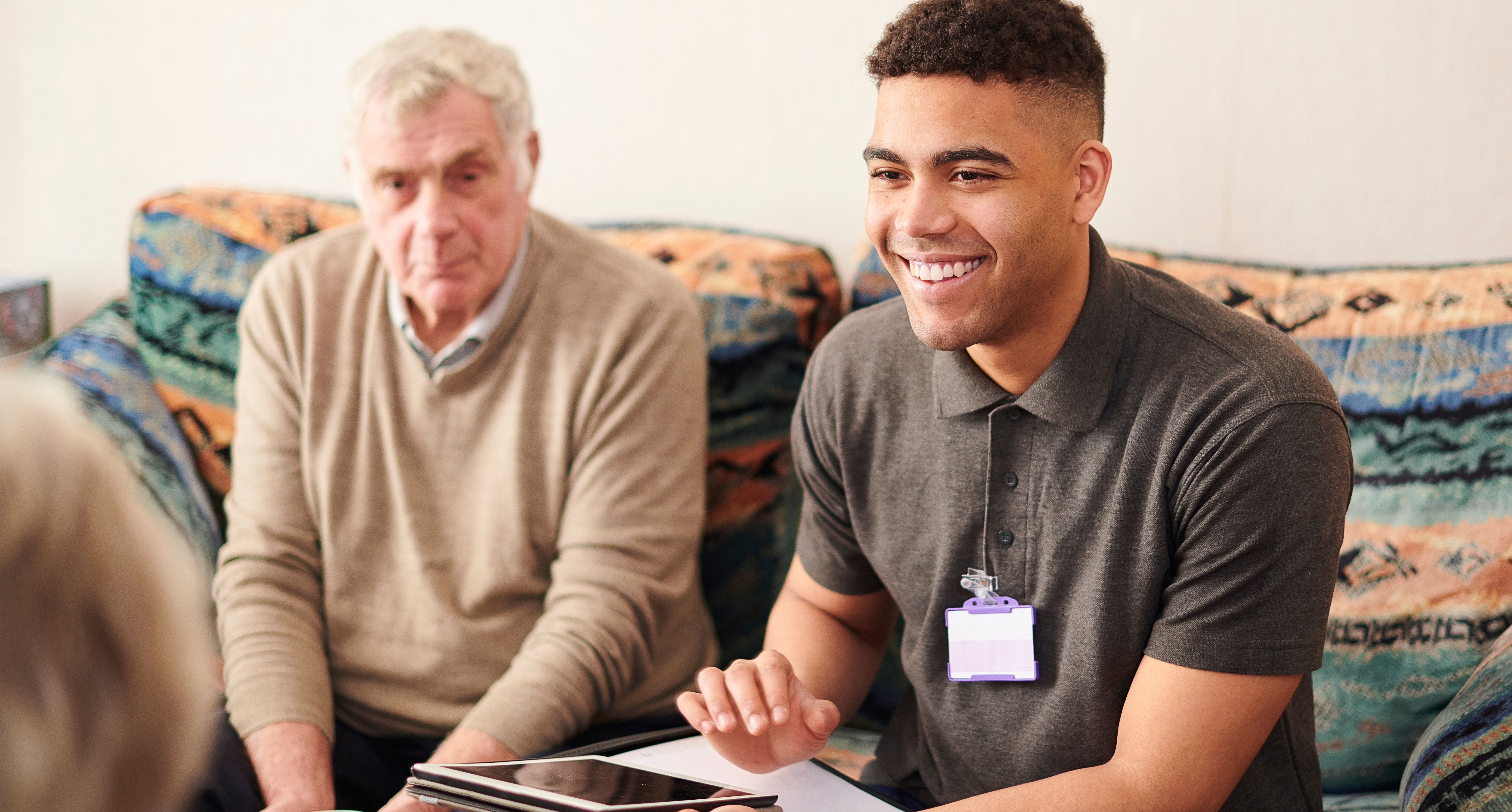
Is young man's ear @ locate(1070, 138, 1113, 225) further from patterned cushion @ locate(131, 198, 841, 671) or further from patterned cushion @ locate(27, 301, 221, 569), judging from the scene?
patterned cushion @ locate(27, 301, 221, 569)

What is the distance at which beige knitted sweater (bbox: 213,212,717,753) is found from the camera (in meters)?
1.52

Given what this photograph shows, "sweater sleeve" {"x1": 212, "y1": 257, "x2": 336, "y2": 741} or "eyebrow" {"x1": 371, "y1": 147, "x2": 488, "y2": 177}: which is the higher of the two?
"eyebrow" {"x1": 371, "y1": 147, "x2": 488, "y2": 177}

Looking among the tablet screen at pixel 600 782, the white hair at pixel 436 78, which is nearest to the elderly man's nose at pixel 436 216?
the white hair at pixel 436 78

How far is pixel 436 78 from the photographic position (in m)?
1.51

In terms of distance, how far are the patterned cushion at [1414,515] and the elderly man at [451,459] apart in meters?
0.96

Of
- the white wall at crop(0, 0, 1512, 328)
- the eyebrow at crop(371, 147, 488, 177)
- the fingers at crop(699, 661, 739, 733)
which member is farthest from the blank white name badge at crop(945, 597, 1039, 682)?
the white wall at crop(0, 0, 1512, 328)

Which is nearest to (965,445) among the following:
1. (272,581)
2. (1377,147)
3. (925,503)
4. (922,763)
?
(925,503)

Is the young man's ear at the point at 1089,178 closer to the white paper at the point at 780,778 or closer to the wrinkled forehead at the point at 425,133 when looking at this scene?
the white paper at the point at 780,778

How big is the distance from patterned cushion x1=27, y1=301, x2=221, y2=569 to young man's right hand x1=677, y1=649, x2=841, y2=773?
1076 mm

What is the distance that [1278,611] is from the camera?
99 cm

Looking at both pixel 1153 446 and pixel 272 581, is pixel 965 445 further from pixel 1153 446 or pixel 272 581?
pixel 272 581

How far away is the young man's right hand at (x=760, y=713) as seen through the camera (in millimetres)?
1084

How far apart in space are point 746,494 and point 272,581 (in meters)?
0.74

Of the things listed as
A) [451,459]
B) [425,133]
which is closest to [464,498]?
[451,459]
